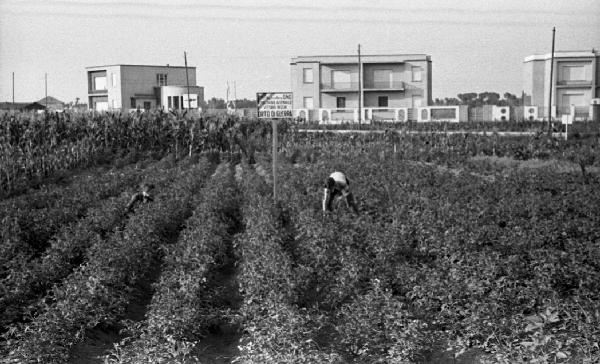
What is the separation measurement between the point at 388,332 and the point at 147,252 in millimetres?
4088

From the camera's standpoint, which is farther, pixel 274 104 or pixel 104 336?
pixel 274 104

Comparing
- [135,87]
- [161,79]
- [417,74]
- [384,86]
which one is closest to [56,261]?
[384,86]

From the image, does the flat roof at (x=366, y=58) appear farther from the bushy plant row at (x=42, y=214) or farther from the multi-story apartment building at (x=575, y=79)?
the bushy plant row at (x=42, y=214)

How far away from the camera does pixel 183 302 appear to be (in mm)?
7863

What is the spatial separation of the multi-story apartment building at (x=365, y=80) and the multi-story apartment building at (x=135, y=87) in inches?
340

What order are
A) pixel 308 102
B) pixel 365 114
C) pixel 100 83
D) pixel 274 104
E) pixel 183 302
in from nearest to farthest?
pixel 183 302
pixel 274 104
pixel 365 114
pixel 308 102
pixel 100 83

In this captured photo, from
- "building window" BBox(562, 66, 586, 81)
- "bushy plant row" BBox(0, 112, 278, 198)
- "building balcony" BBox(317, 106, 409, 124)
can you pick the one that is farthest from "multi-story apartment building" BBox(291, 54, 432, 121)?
"bushy plant row" BBox(0, 112, 278, 198)

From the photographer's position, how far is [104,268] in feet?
29.4

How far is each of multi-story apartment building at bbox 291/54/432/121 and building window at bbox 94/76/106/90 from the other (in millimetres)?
17085

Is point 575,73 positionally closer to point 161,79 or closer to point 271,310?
point 161,79

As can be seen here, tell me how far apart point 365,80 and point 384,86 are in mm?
1530

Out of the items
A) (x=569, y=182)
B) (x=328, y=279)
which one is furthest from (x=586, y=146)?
(x=328, y=279)

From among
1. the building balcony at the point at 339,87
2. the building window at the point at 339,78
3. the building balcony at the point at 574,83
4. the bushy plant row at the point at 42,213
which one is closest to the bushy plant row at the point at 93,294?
the bushy plant row at the point at 42,213

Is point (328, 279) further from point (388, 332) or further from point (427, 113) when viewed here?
point (427, 113)
